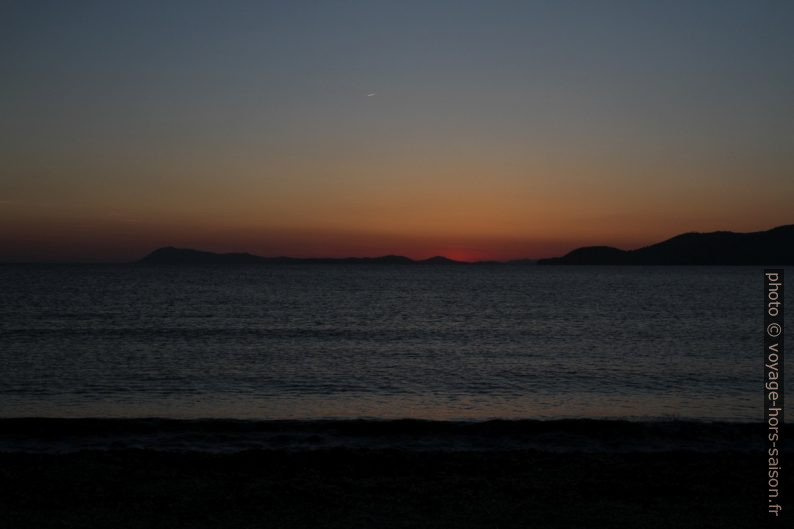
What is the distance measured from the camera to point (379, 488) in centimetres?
1135

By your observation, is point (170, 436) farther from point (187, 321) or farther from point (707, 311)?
point (707, 311)

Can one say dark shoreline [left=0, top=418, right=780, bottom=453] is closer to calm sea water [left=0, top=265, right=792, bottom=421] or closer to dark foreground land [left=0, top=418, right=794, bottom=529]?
dark foreground land [left=0, top=418, right=794, bottom=529]

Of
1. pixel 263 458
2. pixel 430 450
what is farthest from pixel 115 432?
pixel 430 450

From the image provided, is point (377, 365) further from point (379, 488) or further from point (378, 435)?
point (379, 488)

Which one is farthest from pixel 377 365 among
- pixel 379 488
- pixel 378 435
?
pixel 379 488

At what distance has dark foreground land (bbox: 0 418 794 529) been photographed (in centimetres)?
945

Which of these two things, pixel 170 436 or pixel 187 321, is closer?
pixel 170 436

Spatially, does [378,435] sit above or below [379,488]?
below

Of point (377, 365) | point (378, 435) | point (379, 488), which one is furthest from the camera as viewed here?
point (377, 365)

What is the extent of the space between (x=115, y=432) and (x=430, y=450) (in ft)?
26.4

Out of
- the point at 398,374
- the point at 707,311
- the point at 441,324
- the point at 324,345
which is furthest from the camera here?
the point at 707,311

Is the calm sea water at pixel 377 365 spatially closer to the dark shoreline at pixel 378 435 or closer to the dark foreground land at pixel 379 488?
the dark shoreline at pixel 378 435

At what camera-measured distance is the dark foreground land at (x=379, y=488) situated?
9.45 metres

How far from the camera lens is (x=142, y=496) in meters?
10.6
